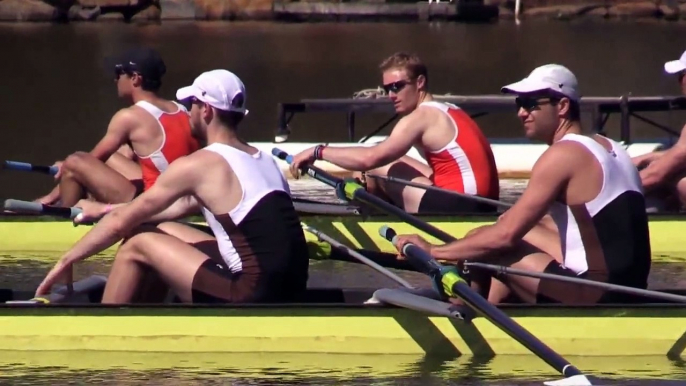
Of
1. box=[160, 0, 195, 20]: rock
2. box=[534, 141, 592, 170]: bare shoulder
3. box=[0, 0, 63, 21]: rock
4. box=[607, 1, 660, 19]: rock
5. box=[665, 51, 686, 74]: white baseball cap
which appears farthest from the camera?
box=[607, 1, 660, 19]: rock

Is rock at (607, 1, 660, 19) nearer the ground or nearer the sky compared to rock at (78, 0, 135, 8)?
nearer the sky

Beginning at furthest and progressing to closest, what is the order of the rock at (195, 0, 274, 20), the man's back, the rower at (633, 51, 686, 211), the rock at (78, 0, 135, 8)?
the rock at (195, 0, 274, 20), the rock at (78, 0, 135, 8), the rower at (633, 51, 686, 211), the man's back

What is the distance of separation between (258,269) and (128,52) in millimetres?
3362

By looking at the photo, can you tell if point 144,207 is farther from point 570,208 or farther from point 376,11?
point 376,11

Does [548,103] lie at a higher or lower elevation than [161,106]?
higher

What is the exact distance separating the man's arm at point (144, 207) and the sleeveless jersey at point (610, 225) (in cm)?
194

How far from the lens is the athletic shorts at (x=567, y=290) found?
7.32 metres

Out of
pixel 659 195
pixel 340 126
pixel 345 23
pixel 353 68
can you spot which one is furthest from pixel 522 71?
pixel 659 195

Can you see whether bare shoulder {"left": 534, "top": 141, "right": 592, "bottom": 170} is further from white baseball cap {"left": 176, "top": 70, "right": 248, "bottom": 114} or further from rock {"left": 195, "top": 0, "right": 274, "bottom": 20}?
rock {"left": 195, "top": 0, "right": 274, "bottom": 20}

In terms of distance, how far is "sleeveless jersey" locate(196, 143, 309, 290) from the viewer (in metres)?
7.20

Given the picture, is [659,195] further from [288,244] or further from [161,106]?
[288,244]

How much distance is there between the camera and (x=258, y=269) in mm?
7359

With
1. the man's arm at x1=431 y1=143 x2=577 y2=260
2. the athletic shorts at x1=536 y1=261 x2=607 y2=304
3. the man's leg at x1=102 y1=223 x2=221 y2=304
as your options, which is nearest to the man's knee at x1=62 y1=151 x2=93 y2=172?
the man's leg at x1=102 y1=223 x2=221 y2=304

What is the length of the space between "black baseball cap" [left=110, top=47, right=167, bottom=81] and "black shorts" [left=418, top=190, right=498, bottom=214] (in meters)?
2.35
